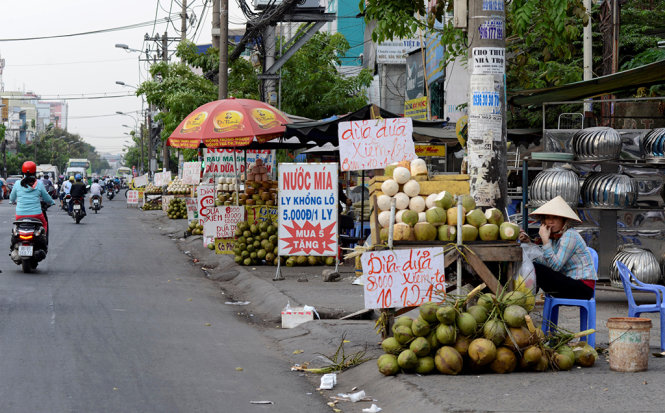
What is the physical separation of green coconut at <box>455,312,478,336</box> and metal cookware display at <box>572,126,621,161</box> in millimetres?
5282

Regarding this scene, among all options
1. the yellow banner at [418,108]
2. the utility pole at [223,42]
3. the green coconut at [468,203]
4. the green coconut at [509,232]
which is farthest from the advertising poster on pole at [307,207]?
the yellow banner at [418,108]

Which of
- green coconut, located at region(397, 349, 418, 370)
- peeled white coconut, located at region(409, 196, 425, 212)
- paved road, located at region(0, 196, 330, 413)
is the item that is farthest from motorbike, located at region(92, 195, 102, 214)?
green coconut, located at region(397, 349, 418, 370)

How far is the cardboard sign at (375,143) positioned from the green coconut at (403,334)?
3983mm

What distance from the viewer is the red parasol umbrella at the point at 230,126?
1541cm

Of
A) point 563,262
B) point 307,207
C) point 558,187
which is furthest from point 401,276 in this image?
point 307,207

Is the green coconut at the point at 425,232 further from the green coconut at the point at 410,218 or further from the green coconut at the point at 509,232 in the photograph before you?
the green coconut at the point at 509,232

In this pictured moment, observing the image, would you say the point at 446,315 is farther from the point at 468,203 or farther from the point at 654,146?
the point at 654,146

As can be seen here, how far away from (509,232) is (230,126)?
9219mm

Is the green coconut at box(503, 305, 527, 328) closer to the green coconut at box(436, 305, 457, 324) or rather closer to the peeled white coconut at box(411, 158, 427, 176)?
the green coconut at box(436, 305, 457, 324)

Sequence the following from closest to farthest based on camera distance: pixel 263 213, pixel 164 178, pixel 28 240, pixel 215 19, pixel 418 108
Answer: pixel 28 240 → pixel 263 213 → pixel 418 108 → pixel 215 19 → pixel 164 178

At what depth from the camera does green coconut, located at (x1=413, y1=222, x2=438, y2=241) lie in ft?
23.9

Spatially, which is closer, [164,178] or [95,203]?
[164,178]

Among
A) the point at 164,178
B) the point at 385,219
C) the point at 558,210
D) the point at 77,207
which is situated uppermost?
the point at 164,178

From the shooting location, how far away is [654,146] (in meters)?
10.9
